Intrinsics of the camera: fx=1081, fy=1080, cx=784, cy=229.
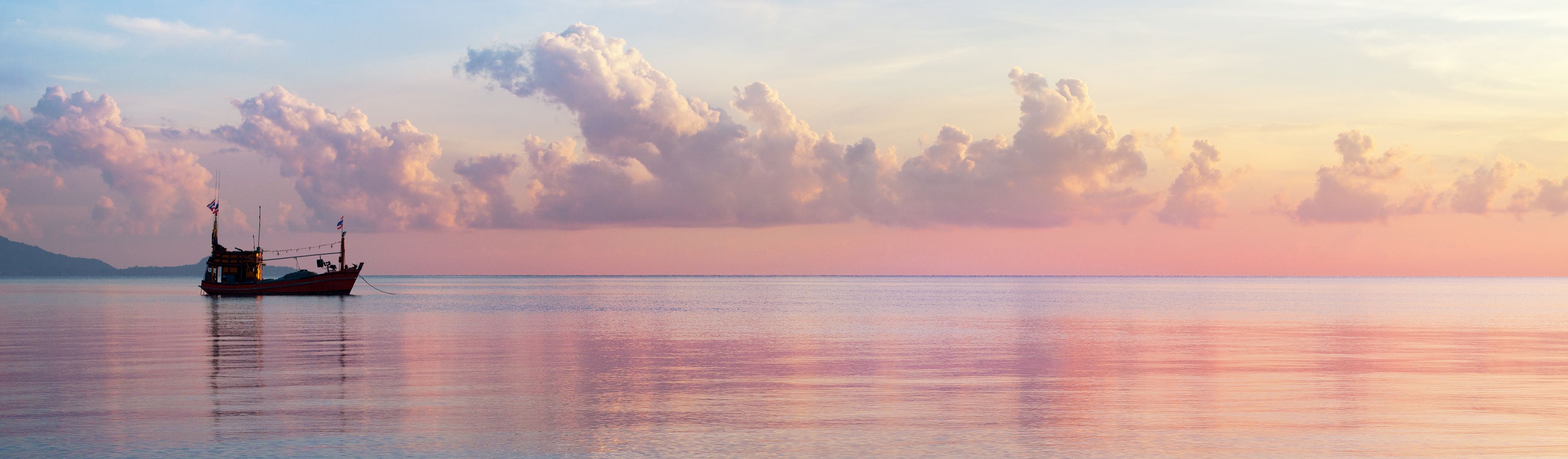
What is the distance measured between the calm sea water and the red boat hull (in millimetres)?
57518

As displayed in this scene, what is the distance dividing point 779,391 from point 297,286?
114m

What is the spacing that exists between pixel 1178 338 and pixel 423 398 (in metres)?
38.2

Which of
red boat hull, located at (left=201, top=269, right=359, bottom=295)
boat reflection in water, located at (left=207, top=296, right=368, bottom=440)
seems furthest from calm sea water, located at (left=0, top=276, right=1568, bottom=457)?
red boat hull, located at (left=201, top=269, right=359, bottom=295)

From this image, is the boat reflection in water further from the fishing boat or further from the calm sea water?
the fishing boat

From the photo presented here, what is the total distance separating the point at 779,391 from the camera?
26.9m

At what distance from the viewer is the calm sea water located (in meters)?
18.7

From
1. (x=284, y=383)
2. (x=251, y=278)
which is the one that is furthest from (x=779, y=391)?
(x=251, y=278)

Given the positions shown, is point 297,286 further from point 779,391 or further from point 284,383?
point 779,391

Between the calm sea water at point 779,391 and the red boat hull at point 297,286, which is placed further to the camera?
the red boat hull at point 297,286

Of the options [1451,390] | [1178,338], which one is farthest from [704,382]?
[1178,338]

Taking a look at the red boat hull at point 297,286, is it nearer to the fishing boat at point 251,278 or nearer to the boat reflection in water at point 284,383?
the fishing boat at point 251,278

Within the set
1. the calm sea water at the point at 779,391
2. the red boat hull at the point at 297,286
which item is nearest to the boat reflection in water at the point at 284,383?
the calm sea water at the point at 779,391

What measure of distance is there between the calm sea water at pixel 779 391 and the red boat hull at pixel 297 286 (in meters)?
57.5

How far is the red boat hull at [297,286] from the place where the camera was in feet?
396
